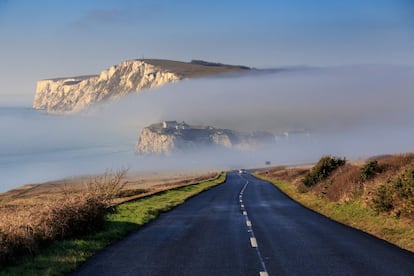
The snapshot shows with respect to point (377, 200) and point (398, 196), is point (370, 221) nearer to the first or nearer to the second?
point (377, 200)

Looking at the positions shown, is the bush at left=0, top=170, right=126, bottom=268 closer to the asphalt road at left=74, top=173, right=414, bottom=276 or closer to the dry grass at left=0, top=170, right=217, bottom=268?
the dry grass at left=0, top=170, right=217, bottom=268

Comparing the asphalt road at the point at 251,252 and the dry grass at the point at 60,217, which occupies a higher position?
the dry grass at the point at 60,217

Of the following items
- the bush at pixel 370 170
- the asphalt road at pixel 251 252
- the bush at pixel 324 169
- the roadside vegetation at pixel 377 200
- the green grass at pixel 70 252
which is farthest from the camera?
the bush at pixel 324 169

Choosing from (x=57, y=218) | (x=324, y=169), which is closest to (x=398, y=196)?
(x=57, y=218)

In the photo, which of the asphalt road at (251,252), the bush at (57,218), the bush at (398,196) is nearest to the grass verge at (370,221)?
the bush at (398,196)

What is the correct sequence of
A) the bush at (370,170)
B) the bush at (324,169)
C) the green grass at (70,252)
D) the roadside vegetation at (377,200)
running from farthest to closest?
the bush at (324,169) < the bush at (370,170) < the roadside vegetation at (377,200) < the green grass at (70,252)

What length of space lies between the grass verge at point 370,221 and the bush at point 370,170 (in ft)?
6.89

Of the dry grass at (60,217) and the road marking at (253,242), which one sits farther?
the road marking at (253,242)

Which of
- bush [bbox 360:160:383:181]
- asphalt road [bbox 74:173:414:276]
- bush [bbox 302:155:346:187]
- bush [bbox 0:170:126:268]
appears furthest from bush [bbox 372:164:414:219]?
bush [bbox 302:155:346:187]

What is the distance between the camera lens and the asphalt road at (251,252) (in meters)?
10.9

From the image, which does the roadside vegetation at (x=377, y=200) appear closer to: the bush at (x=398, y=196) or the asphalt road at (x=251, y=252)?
the bush at (x=398, y=196)

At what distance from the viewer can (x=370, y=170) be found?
1055 inches

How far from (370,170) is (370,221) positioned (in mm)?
8092

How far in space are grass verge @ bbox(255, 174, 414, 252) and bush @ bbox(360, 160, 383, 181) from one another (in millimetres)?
2101
